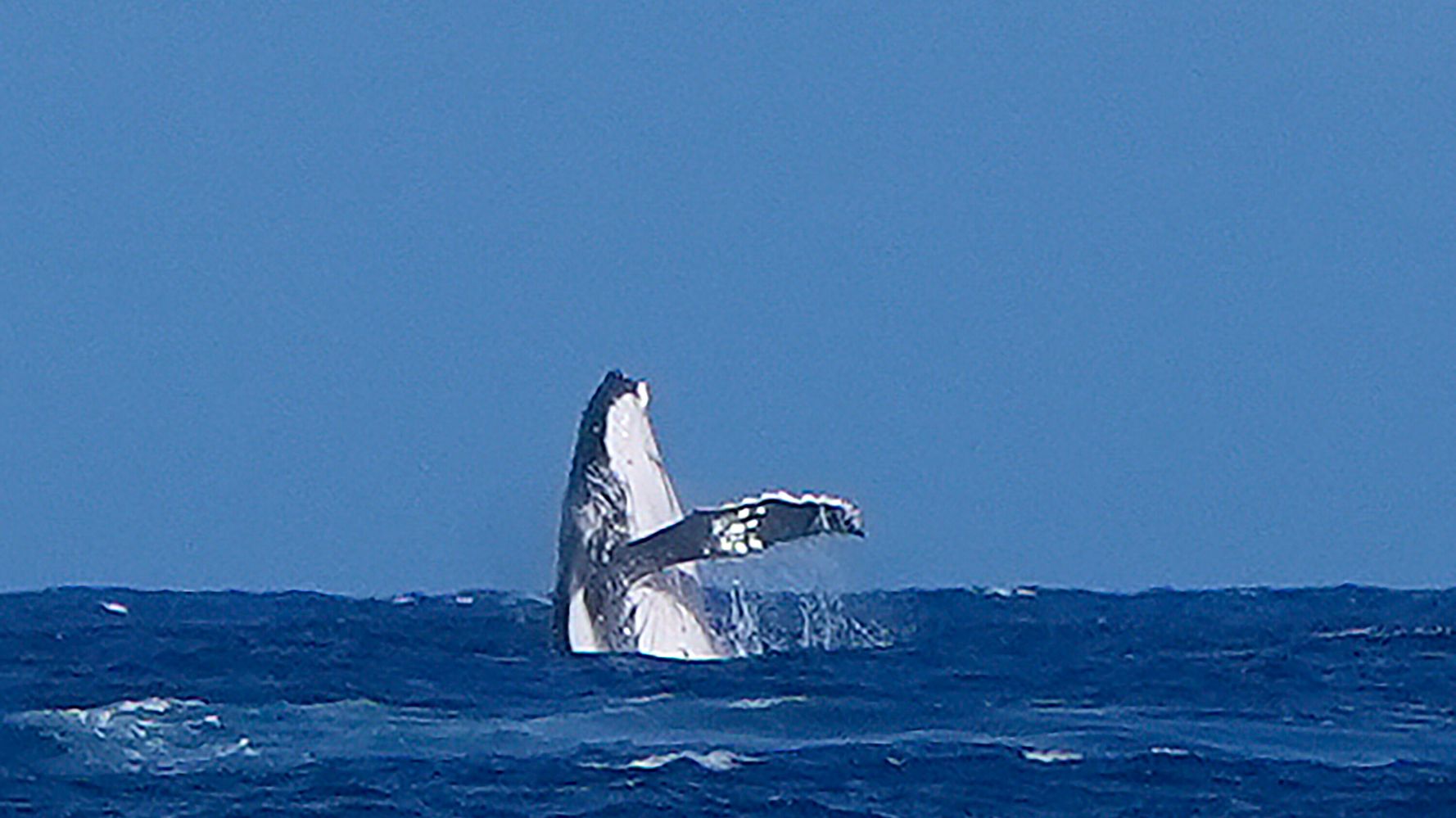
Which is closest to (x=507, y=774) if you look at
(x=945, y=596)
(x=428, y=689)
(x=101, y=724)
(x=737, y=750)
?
(x=737, y=750)

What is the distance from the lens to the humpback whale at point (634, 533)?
26.2m

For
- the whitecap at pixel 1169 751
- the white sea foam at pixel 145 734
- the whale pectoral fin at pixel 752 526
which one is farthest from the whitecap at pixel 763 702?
→ the white sea foam at pixel 145 734

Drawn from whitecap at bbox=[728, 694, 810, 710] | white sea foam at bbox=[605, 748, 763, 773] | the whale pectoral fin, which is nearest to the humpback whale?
the whale pectoral fin

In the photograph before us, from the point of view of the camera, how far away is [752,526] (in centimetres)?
2620

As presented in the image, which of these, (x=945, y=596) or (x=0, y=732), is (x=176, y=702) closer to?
(x=0, y=732)

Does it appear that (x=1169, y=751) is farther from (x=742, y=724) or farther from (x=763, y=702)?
(x=763, y=702)

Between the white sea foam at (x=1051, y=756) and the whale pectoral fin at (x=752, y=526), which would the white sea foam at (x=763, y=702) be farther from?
the white sea foam at (x=1051, y=756)

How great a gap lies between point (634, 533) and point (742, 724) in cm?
490

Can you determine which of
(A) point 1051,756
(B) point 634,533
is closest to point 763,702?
(B) point 634,533

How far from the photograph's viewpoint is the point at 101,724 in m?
22.7

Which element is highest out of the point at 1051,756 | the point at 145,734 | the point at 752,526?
the point at 752,526

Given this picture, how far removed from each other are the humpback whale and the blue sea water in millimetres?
509

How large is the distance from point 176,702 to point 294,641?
383 inches

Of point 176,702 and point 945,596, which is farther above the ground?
point 945,596
